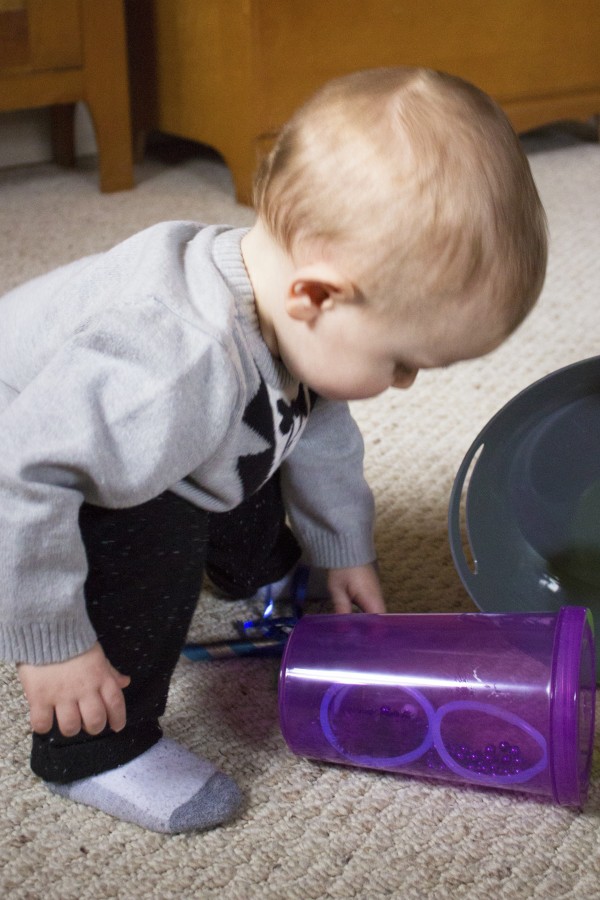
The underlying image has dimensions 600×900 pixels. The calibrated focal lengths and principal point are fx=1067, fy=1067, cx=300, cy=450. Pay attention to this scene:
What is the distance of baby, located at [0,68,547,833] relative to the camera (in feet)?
1.95

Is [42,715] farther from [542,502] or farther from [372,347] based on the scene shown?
[542,502]

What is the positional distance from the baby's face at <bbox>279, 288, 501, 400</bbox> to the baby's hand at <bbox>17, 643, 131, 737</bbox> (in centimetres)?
22

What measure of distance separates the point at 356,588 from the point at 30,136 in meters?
1.41

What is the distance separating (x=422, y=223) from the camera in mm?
593

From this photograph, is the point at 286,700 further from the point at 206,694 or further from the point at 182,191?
the point at 182,191

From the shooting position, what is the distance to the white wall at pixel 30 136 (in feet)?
Answer: 6.32

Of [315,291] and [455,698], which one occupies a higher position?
[315,291]

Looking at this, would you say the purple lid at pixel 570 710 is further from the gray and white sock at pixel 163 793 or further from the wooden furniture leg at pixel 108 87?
the wooden furniture leg at pixel 108 87

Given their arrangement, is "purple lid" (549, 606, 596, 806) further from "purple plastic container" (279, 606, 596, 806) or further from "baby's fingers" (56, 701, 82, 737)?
"baby's fingers" (56, 701, 82, 737)

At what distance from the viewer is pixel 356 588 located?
0.85 meters

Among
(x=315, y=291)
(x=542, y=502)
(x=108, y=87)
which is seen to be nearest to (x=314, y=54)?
(x=108, y=87)

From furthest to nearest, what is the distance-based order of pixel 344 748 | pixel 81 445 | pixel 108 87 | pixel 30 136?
1. pixel 30 136
2. pixel 108 87
3. pixel 344 748
4. pixel 81 445

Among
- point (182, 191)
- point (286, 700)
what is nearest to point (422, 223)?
point (286, 700)

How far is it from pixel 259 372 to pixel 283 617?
246mm
